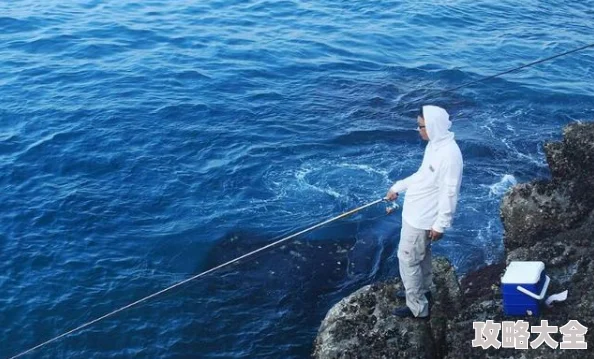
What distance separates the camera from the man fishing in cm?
734

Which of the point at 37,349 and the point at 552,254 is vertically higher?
the point at 552,254

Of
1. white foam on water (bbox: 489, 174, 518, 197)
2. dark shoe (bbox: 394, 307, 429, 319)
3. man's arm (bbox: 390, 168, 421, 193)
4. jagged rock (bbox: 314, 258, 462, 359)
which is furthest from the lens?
white foam on water (bbox: 489, 174, 518, 197)

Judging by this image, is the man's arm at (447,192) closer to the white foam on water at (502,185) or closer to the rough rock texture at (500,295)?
the rough rock texture at (500,295)

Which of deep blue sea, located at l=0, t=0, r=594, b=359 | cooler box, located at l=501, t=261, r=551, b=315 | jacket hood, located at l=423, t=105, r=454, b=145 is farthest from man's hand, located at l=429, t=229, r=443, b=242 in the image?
deep blue sea, located at l=0, t=0, r=594, b=359

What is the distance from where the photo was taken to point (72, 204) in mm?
14227

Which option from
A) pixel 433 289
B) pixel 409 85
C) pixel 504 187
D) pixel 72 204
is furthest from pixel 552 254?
pixel 409 85

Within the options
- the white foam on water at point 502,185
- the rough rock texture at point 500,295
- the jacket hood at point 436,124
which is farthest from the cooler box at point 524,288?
the white foam on water at point 502,185

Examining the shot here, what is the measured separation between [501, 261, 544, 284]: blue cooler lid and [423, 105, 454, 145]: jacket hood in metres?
1.79

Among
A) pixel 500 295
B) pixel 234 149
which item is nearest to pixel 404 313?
pixel 500 295

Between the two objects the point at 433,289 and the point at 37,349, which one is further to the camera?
the point at 37,349

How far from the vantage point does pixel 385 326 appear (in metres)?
8.59

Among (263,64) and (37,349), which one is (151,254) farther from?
(263,64)

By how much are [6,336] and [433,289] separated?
22.6 feet

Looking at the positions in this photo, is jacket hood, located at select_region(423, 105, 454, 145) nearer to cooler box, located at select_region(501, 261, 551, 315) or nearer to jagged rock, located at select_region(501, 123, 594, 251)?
cooler box, located at select_region(501, 261, 551, 315)
